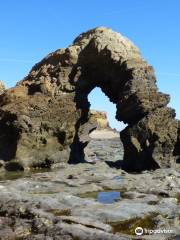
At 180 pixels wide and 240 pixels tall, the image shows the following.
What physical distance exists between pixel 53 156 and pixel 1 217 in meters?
32.4

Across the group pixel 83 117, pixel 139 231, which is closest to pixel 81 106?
pixel 83 117

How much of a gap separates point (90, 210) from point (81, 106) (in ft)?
107

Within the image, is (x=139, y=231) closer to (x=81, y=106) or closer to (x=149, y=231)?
(x=149, y=231)

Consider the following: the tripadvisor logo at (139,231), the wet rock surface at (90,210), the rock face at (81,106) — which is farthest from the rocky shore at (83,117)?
the tripadvisor logo at (139,231)

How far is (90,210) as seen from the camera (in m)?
21.3

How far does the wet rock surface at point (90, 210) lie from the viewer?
17.1 m

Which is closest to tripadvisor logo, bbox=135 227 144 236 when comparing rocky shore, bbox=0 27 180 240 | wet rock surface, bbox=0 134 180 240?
wet rock surface, bbox=0 134 180 240

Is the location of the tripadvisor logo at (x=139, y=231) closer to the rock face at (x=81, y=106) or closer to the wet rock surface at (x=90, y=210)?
the wet rock surface at (x=90, y=210)

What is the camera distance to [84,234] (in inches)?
648

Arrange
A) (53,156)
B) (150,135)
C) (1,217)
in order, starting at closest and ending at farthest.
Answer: (1,217), (150,135), (53,156)

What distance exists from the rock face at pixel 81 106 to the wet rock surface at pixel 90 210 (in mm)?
12563

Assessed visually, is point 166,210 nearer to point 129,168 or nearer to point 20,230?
point 20,230

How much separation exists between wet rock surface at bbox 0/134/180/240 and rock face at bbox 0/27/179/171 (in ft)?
41.2

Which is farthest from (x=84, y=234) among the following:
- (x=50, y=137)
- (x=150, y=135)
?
(x=50, y=137)
